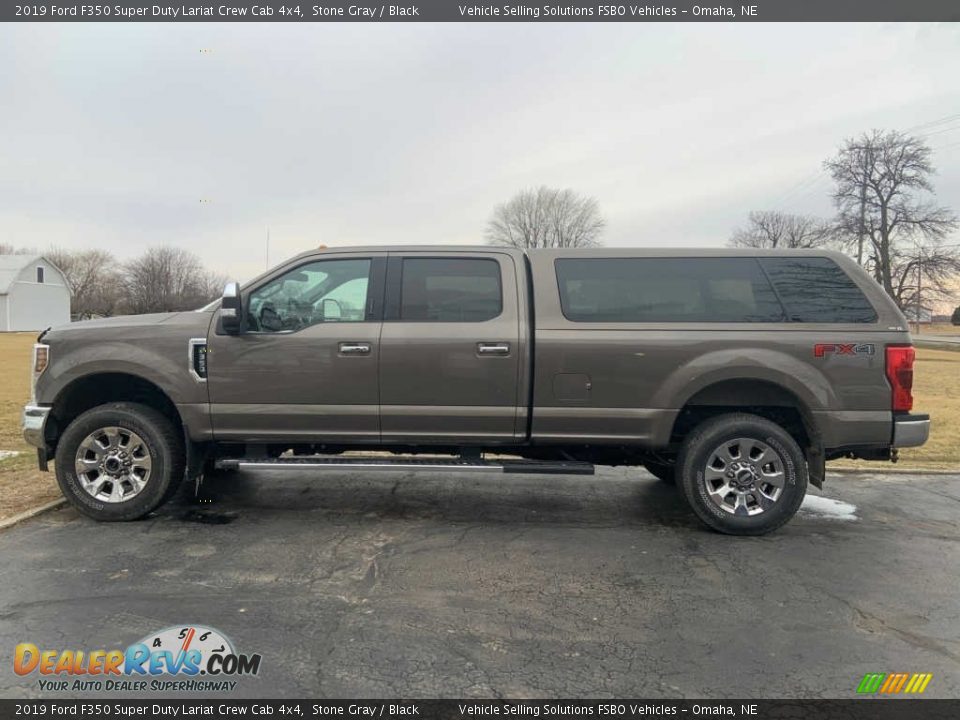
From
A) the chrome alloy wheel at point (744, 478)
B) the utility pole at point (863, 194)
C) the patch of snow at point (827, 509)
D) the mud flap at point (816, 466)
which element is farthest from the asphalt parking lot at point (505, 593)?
the utility pole at point (863, 194)

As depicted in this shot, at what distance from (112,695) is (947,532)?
563 centimetres

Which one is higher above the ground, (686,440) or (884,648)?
(686,440)

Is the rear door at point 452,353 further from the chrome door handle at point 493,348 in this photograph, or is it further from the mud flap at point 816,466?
the mud flap at point 816,466

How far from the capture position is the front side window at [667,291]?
4.53 m

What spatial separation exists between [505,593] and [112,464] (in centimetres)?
322

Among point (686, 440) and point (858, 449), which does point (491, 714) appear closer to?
point (686, 440)

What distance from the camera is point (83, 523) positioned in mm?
4625

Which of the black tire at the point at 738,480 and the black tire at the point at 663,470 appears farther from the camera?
the black tire at the point at 663,470

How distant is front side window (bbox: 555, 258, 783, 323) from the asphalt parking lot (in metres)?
1.67

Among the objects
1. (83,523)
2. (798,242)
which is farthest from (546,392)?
(798,242)

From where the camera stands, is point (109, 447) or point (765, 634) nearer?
point (765, 634)

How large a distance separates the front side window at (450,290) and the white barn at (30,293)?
68.3m

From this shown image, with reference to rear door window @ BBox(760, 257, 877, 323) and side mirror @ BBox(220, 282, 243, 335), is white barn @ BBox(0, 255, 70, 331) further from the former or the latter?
rear door window @ BBox(760, 257, 877, 323)

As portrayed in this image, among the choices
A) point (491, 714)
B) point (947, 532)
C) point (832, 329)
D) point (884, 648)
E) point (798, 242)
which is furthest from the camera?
point (798, 242)
